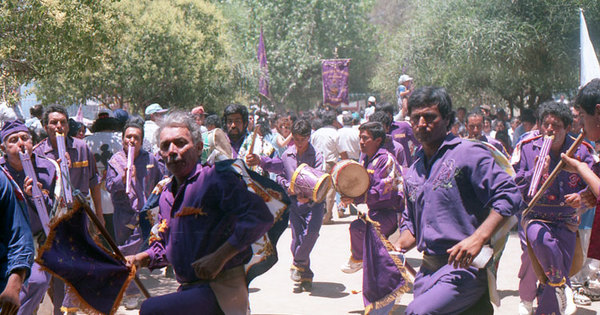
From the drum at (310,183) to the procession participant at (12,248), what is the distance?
4.75 meters

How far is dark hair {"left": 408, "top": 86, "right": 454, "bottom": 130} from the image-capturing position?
466cm

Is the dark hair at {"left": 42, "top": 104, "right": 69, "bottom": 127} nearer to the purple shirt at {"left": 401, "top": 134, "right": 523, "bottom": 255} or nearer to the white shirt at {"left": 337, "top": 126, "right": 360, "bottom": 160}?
the purple shirt at {"left": 401, "top": 134, "right": 523, "bottom": 255}

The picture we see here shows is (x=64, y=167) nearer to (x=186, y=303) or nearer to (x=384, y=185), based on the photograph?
(x=186, y=303)

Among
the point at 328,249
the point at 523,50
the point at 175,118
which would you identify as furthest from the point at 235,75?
the point at 175,118

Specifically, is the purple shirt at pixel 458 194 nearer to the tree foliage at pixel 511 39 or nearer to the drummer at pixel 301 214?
the drummer at pixel 301 214

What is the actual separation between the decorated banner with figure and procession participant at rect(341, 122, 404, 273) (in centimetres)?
1929

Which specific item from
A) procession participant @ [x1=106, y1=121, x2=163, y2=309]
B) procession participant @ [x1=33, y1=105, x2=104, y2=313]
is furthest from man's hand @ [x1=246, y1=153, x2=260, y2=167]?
procession participant @ [x1=33, y1=105, x2=104, y2=313]

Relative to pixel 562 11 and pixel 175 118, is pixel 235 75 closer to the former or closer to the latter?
pixel 562 11

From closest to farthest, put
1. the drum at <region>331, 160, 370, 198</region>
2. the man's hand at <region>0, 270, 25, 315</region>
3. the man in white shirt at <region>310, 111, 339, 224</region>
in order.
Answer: the man's hand at <region>0, 270, 25, 315</region> < the drum at <region>331, 160, 370, 198</region> < the man in white shirt at <region>310, 111, 339, 224</region>

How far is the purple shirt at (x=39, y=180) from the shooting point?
6.06 metres

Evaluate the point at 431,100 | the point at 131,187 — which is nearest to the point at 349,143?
the point at 131,187

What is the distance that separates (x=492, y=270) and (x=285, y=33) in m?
44.4

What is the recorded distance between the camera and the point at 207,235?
4.16m

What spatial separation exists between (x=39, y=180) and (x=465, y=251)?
12.6ft
